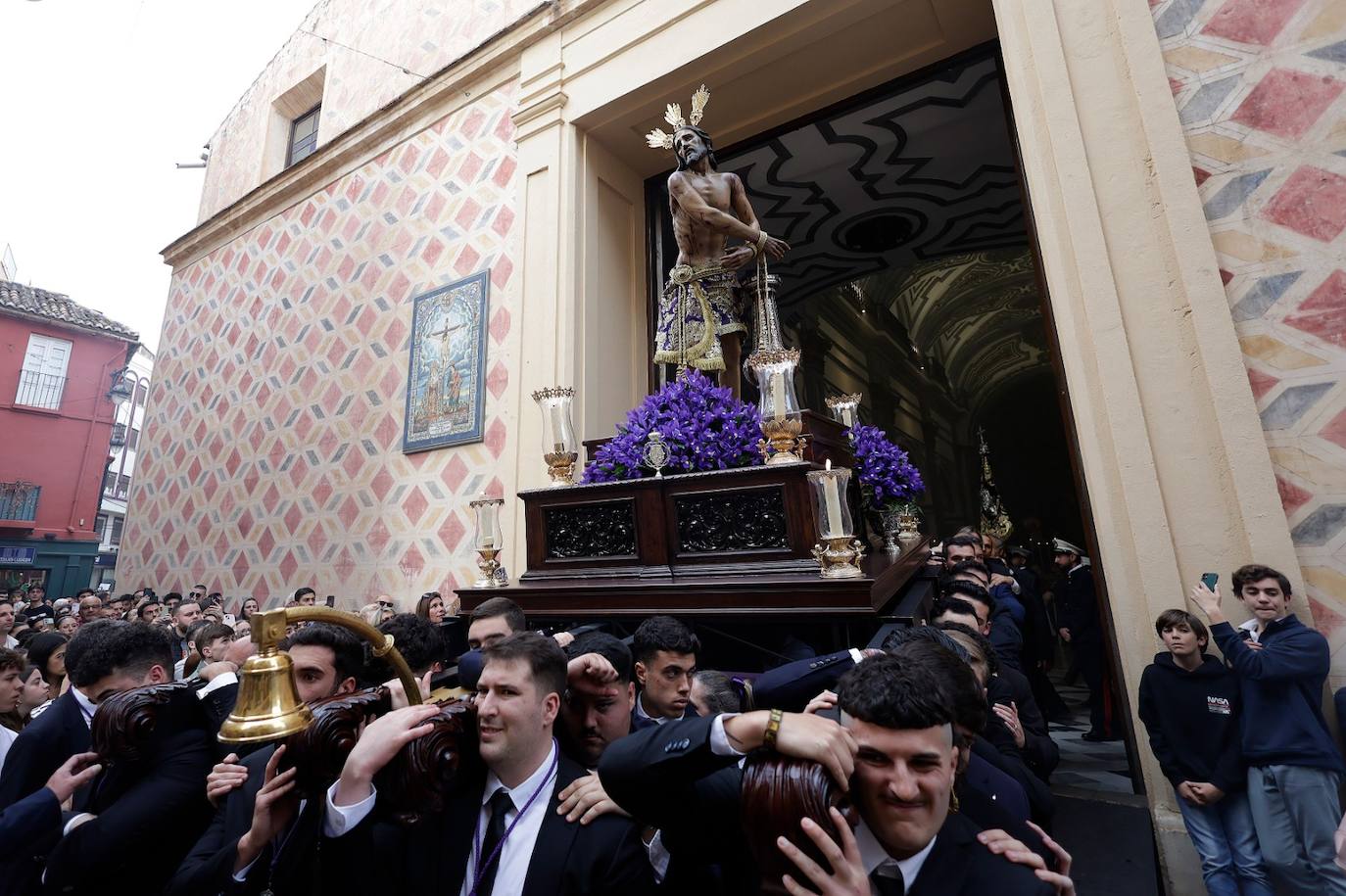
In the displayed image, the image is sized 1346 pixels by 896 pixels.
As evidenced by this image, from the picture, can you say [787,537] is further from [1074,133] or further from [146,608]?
[146,608]

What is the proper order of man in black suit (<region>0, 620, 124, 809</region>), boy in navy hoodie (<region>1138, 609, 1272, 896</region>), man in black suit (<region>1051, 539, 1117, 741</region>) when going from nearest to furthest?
1. man in black suit (<region>0, 620, 124, 809</region>)
2. boy in navy hoodie (<region>1138, 609, 1272, 896</region>)
3. man in black suit (<region>1051, 539, 1117, 741</region>)

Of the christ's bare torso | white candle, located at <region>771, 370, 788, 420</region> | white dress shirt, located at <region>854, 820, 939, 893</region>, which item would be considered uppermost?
the christ's bare torso

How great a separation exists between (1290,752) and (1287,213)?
2.39m

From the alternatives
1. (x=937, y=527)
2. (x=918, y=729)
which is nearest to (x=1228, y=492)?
(x=918, y=729)

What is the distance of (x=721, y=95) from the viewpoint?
5.87 meters

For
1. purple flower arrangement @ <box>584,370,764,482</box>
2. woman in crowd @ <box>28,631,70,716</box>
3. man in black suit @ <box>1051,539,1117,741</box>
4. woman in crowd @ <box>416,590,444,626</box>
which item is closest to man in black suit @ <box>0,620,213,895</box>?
woman in crowd @ <box>28,631,70,716</box>

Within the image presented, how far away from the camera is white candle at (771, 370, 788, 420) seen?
3.19m

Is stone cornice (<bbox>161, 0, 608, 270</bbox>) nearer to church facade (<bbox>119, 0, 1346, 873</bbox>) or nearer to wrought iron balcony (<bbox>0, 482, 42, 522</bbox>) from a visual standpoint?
church facade (<bbox>119, 0, 1346, 873</bbox>)

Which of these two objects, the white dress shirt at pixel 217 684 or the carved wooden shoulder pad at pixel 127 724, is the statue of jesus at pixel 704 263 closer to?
the white dress shirt at pixel 217 684

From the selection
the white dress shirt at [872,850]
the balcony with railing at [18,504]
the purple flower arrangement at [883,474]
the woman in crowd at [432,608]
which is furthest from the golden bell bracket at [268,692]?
the balcony with railing at [18,504]

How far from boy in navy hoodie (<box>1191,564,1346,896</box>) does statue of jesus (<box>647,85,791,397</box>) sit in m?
2.84

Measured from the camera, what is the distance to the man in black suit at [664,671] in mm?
2174

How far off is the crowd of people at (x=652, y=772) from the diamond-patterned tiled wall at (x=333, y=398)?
139 inches

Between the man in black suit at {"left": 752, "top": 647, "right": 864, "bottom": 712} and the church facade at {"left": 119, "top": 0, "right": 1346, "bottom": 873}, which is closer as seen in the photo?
the man in black suit at {"left": 752, "top": 647, "right": 864, "bottom": 712}
